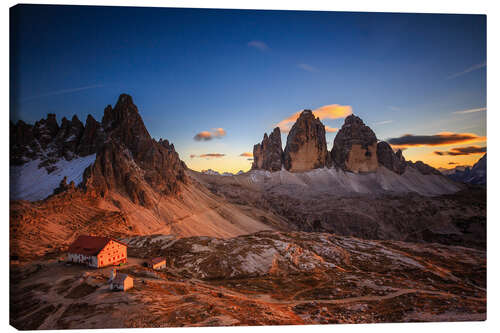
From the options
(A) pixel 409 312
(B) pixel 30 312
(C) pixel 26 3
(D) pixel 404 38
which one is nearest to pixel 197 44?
(C) pixel 26 3

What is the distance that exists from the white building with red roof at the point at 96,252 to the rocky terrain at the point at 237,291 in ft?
1.97

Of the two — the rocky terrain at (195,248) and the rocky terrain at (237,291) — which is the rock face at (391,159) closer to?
the rocky terrain at (195,248)

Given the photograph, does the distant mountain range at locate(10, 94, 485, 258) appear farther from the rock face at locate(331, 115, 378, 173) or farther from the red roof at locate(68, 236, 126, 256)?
the rock face at locate(331, 115, 378, 173)

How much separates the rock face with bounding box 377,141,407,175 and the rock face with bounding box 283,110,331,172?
23840mm

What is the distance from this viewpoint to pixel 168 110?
16469 millimetres

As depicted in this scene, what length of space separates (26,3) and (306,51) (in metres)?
13.6

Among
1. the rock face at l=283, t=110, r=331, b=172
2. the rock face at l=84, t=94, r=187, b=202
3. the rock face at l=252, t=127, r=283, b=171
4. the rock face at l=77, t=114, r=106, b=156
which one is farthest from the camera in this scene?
the rock face at l=252, t=127, r=283, b=171

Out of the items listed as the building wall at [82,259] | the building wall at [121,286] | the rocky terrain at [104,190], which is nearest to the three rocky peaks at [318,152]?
the rocky terrain at [104,190]

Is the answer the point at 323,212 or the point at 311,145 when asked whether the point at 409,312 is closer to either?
the point at 323,212

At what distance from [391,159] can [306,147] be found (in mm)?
37923

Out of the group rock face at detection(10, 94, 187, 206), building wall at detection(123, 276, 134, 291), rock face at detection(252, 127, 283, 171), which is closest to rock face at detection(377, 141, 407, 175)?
rock face at detection(252, 127, 283, 171)

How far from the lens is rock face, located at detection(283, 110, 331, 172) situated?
108688 millimetres

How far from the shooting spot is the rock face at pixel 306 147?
10869 centimetres

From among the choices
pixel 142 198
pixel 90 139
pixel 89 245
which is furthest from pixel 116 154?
pixel 89 245
